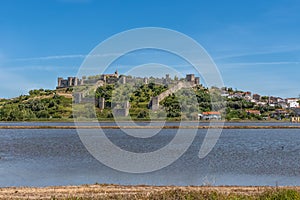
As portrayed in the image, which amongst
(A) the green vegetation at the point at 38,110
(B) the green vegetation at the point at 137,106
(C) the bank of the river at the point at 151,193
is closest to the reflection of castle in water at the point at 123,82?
(B) the green vegetation at the point at 137,106

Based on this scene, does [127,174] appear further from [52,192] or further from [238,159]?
[238,159]

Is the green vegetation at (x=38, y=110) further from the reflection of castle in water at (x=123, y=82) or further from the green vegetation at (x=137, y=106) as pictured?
the reflection of castle in water at (x=123, y=82)

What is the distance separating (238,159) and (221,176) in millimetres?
10139

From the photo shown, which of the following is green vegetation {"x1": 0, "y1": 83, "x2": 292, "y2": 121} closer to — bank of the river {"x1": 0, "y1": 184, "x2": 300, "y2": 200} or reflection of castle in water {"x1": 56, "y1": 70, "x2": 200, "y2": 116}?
reflection of castle in water {"x1": 56, "y1": 70, "x2": 200, "y2": 116}

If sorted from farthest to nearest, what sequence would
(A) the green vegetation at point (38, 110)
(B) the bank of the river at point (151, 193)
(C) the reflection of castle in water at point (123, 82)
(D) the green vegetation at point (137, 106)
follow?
(A) the green vegetation at point (38, 110)
(D) the green vegetation at point (137, 106)
(C) the reflection of castle in water at point (123, 82)
(B) the bank of the river at point (151, 193)

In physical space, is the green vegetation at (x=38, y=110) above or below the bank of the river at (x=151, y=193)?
above

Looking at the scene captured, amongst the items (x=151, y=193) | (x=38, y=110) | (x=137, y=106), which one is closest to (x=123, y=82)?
(x=137, y=106)

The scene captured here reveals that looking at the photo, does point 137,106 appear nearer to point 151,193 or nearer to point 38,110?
point 38,110

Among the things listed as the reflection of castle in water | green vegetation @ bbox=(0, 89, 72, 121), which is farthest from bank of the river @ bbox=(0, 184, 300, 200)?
green vegetation @ bbox=(0, 89, 72, 121)

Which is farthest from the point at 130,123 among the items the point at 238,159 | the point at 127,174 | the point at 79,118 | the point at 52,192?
the point at 52,192

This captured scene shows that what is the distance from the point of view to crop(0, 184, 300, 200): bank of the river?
12.5 meters

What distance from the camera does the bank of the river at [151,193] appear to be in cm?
1253

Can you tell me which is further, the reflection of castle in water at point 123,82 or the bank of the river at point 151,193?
the reflection of castle in water at point 123,82

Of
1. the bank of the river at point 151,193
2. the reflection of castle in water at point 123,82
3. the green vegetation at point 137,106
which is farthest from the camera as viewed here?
the green vegetation at point 137,106
